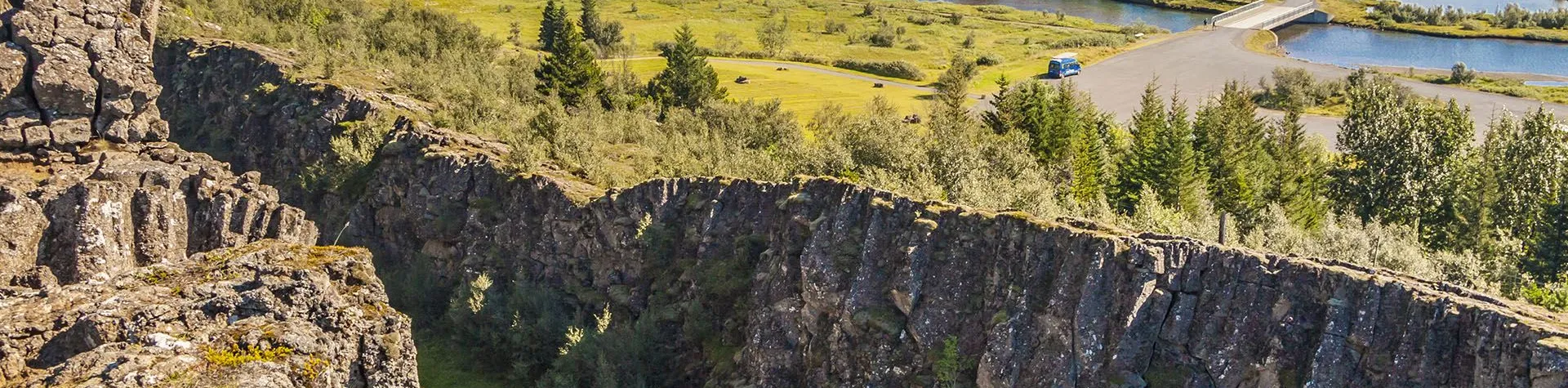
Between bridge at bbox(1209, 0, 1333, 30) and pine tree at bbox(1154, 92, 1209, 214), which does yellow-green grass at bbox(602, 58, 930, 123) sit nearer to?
pine tree at bbox(1154, 92, 1209, 214)

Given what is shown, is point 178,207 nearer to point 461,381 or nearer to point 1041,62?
point 461,381

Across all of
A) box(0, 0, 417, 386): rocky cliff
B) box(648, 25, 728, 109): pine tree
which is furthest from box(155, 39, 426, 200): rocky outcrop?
box(648, 25, 728, 109): pine tree

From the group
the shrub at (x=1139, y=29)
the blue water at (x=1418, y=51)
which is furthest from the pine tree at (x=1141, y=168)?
the shrub at (x=1139, y=29)

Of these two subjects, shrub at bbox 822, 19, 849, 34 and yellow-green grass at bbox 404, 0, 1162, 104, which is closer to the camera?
yellow-green grass at bbox 404, 0, 1162, 104

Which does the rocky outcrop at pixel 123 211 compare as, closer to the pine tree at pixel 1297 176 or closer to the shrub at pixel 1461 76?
the pine tree at pixel 1297 176

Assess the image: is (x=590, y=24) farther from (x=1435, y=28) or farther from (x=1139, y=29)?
(x=1435, y=28)

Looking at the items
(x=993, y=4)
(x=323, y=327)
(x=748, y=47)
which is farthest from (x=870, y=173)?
(x=993, y=4)
